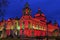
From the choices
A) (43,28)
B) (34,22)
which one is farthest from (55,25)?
(34,22)

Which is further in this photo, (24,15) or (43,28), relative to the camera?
(43,28)

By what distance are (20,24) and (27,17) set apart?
3.81 m

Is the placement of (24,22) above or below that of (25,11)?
below

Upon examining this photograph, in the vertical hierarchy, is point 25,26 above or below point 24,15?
below

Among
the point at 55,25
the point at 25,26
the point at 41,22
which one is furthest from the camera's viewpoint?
the point at 55,25

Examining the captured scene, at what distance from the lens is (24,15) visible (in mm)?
69312

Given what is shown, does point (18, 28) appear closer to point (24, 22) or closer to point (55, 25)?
point (24, 22)

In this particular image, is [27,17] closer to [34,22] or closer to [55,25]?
[34,22]

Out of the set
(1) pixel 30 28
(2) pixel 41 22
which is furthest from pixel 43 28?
(1) pixel 30 28

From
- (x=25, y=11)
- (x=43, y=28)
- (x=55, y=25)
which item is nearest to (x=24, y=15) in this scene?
(x=25, y=11)

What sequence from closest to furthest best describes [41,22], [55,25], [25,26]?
[25,26], [41,22], [55,25]

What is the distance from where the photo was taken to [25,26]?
66625mm

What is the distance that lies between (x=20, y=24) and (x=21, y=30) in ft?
7.68

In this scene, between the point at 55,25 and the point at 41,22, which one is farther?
the point at 55,25
